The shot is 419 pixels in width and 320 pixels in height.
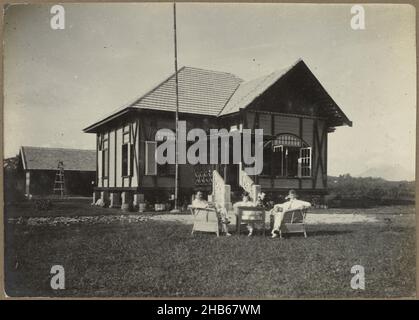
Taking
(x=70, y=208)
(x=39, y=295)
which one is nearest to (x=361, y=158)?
(x=70, y=208)

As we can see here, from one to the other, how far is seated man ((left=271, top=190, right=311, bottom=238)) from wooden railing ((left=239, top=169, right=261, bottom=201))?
58cm

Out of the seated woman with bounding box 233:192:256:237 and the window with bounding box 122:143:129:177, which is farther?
the window with bounding box 122:143:129:177

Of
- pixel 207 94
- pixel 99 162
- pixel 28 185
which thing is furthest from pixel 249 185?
pixel 28 185

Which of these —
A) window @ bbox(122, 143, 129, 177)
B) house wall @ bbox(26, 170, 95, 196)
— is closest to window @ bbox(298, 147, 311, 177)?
window @ bbox(122, 143, 129, 177)

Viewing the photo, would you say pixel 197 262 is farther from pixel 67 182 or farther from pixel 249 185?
pixel 67 182

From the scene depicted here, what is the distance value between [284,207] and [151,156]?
2.73 meters

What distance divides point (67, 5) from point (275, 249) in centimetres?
519

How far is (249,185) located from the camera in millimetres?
9016

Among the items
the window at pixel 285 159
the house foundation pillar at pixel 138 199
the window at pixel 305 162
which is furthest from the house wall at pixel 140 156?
the window at pixel 305 162

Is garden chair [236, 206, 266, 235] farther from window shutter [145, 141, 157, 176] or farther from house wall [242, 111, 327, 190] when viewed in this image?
window shutter [145, 141, 157, 176]

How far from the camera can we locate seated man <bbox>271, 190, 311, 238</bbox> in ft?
27.7

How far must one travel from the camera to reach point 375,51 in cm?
796
